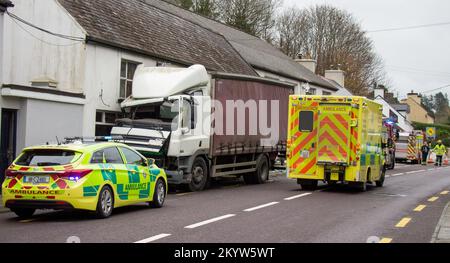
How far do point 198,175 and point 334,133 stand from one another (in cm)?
421

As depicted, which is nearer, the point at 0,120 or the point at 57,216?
the point at 57,216

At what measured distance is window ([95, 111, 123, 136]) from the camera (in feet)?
62.3

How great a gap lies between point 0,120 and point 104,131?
4.51 meters

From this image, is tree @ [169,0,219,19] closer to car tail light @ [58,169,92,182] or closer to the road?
the road

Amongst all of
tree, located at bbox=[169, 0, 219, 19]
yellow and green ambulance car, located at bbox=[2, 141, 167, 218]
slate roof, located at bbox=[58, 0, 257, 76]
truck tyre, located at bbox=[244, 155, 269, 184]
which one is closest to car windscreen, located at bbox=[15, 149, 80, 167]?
yellow and green ambulance car, located at bbox=[2, 141, 167, 218]

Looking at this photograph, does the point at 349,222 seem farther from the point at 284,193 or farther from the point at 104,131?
the point at 104,131

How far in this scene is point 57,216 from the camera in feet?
38.4

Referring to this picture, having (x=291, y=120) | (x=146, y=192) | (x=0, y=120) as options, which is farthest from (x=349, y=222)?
(x=0, y=120)

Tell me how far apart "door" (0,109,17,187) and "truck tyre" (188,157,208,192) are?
5.00 meters

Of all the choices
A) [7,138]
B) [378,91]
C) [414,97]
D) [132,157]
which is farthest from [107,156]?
[414,97]

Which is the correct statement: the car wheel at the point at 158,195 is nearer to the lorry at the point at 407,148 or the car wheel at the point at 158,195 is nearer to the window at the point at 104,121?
the window at the point at 104,121

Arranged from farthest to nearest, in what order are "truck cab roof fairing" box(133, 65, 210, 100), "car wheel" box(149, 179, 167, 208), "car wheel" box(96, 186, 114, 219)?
1. "truck cab roof fairing" box(133, 65, 210, 100)
2. "car wheel" box(149, 179, 167, 208)
3. "car wheel" box(96, 186, 114, 219)

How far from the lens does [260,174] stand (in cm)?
2094

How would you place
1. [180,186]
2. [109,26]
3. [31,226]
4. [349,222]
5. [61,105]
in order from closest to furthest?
1. [31,226]
2. [349,222]
3. [61,105]
4. [180,186]
5. [109,26]
